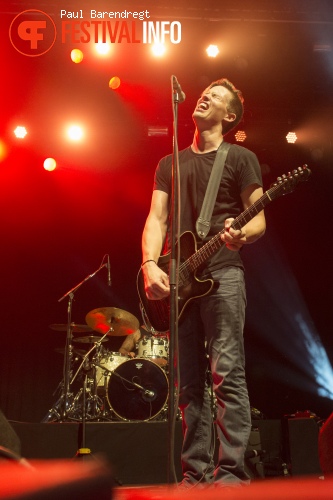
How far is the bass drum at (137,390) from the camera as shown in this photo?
719 cm

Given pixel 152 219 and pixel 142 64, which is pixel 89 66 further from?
pixel 152 219

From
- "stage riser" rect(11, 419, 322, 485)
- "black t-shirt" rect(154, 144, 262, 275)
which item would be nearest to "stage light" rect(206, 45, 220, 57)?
"black t-shirt" rect(154, 144, 262, 275)

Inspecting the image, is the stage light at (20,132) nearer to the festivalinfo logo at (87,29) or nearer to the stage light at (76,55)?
the festivalinfo logo at (87,29)

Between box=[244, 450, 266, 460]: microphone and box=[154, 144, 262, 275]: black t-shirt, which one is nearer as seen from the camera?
box=[154, 144, 262, 275]: black t-shirt

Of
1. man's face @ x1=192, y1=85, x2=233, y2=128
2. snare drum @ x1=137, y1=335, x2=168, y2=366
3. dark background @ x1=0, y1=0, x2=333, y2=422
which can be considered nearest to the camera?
man's face @ x1=192, y1=85, x2=233, y2=128

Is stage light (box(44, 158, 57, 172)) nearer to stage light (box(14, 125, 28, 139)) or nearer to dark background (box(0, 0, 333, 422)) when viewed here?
dark background (box(0, 0, 333, 422))

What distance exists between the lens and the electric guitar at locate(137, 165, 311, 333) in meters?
3.09

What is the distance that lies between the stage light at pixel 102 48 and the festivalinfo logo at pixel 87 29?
4.8 inches

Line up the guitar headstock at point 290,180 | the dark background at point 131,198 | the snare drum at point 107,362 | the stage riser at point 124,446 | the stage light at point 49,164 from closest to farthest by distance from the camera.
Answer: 1. the guitar headstock at point 290,180
2. the stage riser at point 124,446
3. the dark background at point 131,198
4. the snare drum at point 107,362
5. the stage light at point 49,164

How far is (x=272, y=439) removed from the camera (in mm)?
5594

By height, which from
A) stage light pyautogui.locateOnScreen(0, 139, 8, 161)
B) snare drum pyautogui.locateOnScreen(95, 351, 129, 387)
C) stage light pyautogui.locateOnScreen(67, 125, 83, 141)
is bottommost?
snare drum pyautogui.locateOnScreen(95, 351, 129, 387)

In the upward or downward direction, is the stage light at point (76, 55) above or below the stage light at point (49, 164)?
above

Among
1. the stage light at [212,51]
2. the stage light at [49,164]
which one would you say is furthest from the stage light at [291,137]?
the stage light at [49,164]

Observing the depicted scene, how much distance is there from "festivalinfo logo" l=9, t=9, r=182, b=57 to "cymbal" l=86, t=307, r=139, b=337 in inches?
144
